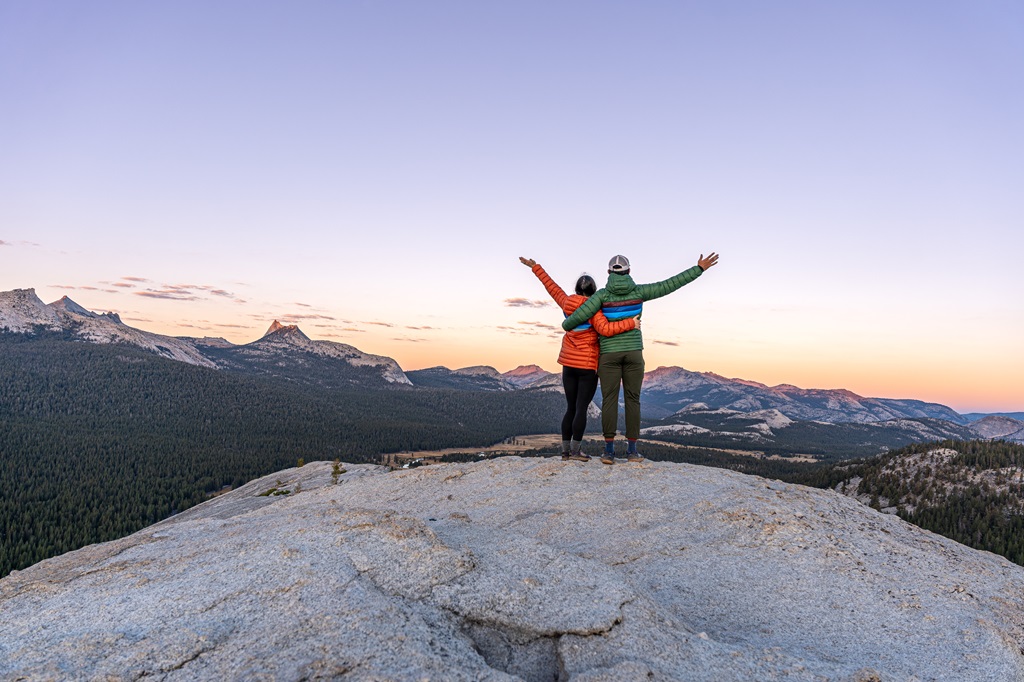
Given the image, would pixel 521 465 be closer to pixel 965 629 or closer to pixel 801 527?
pixel 801 527

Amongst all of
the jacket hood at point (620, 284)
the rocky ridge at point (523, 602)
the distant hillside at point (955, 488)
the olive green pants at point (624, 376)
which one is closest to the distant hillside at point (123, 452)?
the rocky ridge at point (523, 602)

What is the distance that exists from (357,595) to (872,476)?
114 metres

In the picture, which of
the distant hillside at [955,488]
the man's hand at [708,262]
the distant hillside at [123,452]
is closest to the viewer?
the man's hand at [708,262]

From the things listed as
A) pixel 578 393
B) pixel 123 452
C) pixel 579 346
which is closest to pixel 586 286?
pixel 579 346

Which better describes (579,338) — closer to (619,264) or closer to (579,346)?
(579,346)

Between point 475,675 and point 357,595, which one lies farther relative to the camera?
point 357,595

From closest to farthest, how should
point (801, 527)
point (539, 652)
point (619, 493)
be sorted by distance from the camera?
1. point (539, 652)
2. point (801, 527)
3. point (619, 493)

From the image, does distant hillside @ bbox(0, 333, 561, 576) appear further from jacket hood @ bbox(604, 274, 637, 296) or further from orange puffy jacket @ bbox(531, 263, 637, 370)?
jacket hood @ bbox(604, 274, 637, 296)

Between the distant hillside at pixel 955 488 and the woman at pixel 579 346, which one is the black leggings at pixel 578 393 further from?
the distant hillside at pixel 955 488

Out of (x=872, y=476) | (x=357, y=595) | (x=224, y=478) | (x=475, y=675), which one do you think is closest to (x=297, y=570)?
(x=357, y=595)

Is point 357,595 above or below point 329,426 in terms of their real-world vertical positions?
above

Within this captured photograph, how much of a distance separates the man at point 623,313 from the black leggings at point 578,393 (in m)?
0.47

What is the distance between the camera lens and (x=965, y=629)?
25.1 ft

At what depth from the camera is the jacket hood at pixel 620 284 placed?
13922 mm
